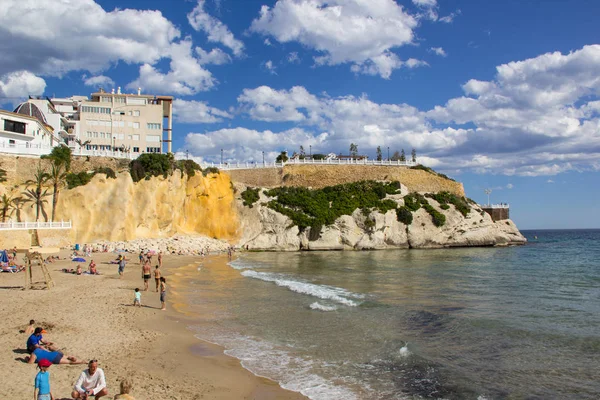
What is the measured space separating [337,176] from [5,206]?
3843cm

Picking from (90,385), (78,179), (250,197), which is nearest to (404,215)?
(250,197)

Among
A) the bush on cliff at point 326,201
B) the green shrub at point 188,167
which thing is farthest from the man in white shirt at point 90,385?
the bush on cliff at point 326,201

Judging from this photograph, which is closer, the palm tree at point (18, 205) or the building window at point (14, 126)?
the palm tree at point (18, 205)

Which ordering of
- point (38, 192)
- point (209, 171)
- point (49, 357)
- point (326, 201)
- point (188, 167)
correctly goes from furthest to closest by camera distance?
point (326, 201) → point (209, 171) → point (188, 167) → point (38, 192) → point (49, 357)

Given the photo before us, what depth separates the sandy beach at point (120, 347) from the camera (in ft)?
27.0

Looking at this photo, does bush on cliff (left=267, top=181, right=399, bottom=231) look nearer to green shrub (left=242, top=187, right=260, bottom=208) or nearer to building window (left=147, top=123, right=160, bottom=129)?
green shrub (left=242, top=187, right=260, bottom=208)

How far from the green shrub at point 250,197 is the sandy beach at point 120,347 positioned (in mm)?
30304

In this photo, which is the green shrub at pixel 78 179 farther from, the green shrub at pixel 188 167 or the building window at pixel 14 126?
the green shrub at pixel 188 167

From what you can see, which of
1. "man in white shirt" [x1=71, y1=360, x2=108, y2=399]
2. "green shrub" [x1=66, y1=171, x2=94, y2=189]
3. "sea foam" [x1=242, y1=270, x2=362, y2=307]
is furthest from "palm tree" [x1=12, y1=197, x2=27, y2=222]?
"man in white shirt" [x1=71, y1=360, x2=108, y2=399]

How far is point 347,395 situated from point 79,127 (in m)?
53.1

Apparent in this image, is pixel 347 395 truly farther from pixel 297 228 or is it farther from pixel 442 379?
pixel 297 228

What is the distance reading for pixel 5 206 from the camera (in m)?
32.3

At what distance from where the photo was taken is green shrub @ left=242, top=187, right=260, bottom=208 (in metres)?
48.8

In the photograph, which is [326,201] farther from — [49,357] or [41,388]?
[41,388]
